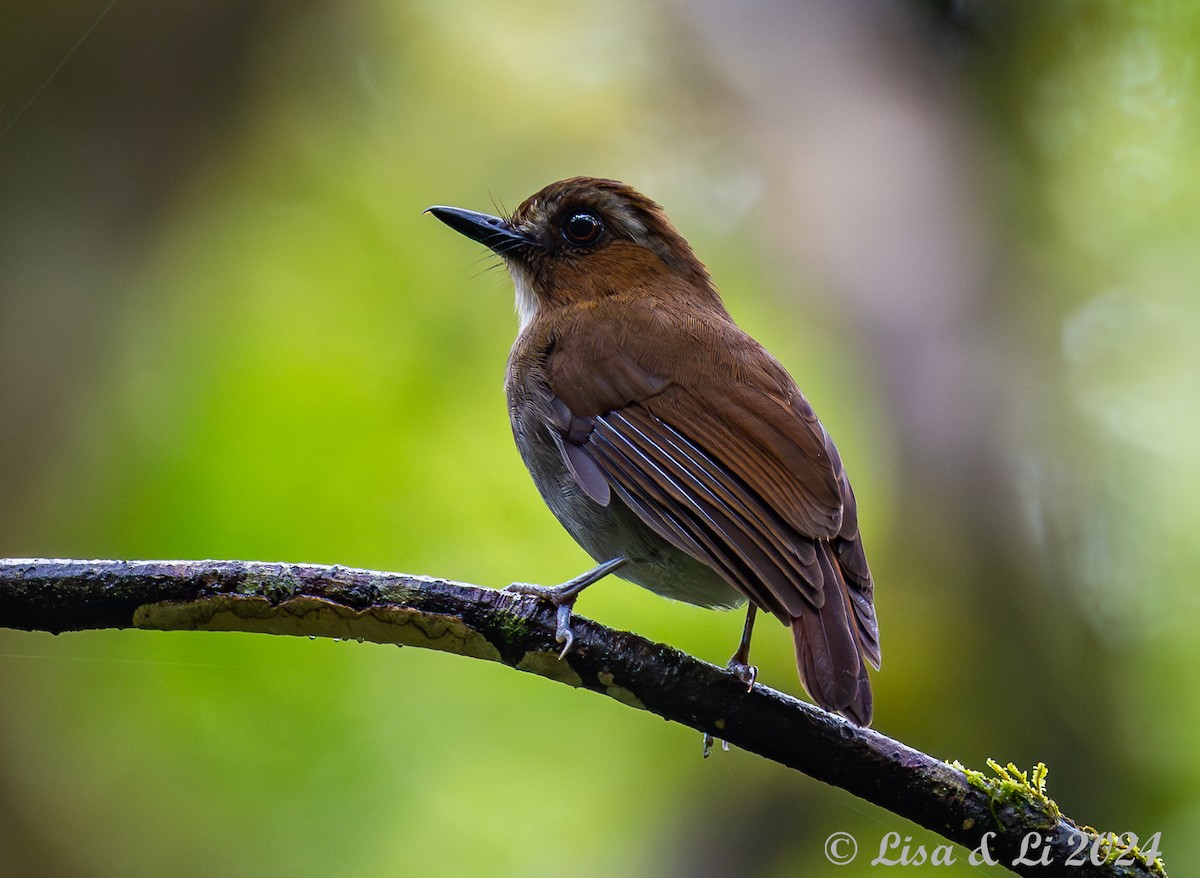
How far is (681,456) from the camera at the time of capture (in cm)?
283

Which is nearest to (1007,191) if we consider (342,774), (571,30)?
(571,30)

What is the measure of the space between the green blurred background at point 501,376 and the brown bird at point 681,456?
2.73ft

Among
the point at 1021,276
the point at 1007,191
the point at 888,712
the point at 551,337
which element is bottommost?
the point at 888,712

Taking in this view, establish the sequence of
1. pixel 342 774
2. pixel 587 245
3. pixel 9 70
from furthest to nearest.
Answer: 1. pixel 342 774
2. pixel 9 70
3. pixel 587 245

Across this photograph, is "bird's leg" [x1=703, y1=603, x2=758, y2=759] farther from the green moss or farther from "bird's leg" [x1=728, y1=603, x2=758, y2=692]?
the green moss

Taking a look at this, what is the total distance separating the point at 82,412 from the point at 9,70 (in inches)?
48.7

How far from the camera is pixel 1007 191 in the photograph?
5.04 m

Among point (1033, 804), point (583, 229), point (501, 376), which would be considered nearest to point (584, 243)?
point (583, 229)

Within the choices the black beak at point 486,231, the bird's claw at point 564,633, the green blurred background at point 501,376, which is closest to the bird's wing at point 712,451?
the bird's claw at point 564,633

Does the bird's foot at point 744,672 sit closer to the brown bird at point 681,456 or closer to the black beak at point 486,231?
the brown bird at point 681,456

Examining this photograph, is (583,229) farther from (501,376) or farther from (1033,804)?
(1033,804)

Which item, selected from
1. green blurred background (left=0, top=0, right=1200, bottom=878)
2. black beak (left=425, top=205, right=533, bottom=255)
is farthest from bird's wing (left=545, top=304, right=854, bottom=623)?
green blurred background (left=0, top=0, right=1200, bottom=878)

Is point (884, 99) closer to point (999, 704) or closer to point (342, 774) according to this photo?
point (999, 704)

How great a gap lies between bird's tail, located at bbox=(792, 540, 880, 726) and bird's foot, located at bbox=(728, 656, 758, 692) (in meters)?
0.10
